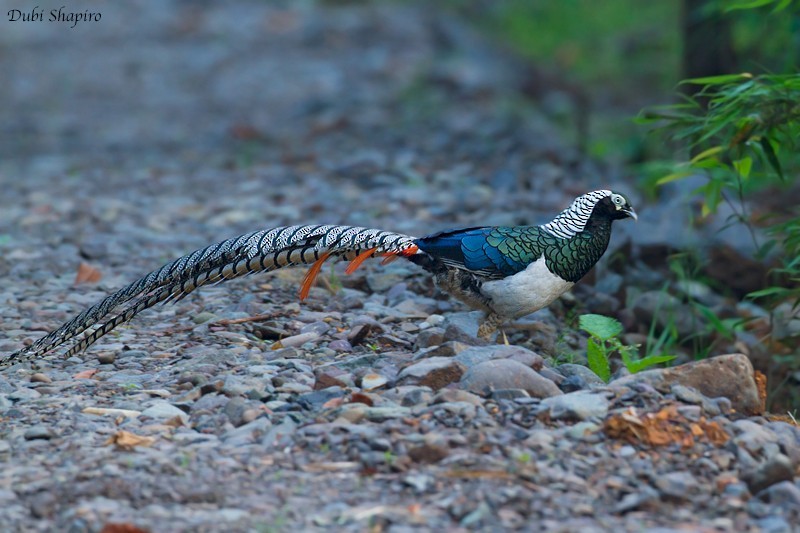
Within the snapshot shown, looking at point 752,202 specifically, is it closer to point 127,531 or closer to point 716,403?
point 716,403

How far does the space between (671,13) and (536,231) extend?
1173 centimetres

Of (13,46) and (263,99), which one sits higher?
(13,46)

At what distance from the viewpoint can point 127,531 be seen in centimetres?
329

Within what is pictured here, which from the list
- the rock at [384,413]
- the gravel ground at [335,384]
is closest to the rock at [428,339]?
the gravel ground at [335,384]

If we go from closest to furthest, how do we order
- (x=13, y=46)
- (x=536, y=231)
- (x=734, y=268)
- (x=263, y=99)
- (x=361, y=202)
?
(x=536, y=231) → (x=734, y=268) → (x=361, y=202) → (x=263, y=99) → (x=13, y=46)

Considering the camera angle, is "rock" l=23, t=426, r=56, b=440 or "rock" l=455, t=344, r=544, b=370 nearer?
"rock" l=23, t=426, r=56, b=440

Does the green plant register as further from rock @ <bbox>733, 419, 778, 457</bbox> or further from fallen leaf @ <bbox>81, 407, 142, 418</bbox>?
fallen leaf @ <bbox>81, 407, 142, 418</bbox>

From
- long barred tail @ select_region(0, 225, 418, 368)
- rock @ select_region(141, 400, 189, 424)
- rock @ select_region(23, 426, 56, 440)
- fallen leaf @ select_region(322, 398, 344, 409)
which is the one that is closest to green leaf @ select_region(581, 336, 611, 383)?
long barred tail @ select_region(0, 225, 418, 368)

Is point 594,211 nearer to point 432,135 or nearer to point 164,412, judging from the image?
point 164,412

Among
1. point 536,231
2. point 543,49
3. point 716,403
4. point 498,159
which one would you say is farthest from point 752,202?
point 543,49

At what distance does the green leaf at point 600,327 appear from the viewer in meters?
5.04

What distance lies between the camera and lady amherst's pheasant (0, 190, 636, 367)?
5023 mm

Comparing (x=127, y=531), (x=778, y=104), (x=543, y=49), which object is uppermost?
(x=543, y=49)

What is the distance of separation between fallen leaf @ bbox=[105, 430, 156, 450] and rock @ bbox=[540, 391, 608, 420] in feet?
4.69
